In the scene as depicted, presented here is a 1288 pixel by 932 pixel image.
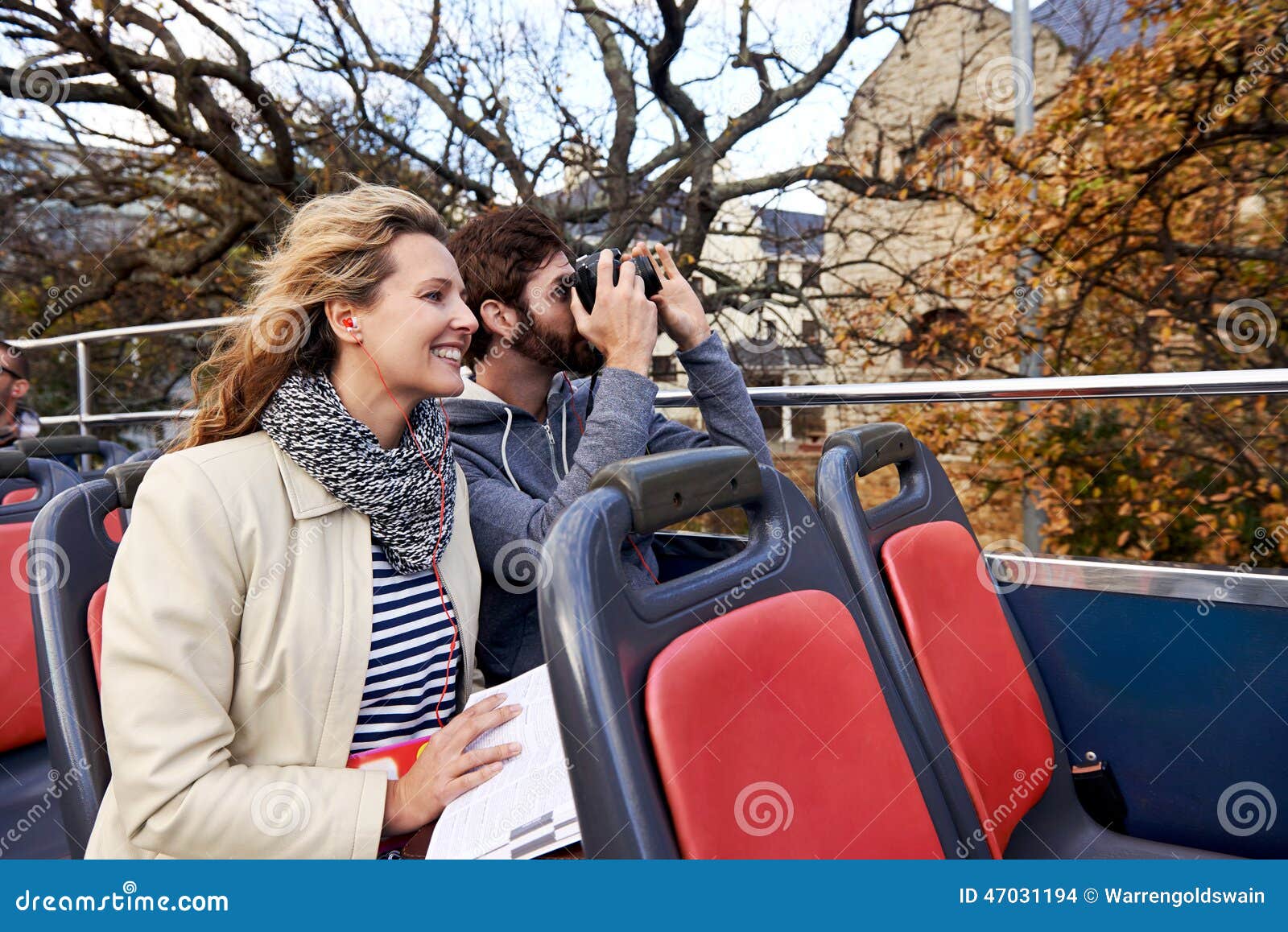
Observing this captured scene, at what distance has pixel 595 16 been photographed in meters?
5.67

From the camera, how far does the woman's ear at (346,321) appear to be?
1.34m

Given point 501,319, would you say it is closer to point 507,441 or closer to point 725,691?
point 507,441

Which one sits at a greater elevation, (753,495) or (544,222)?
(544,222)

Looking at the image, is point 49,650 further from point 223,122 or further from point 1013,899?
point 223,122

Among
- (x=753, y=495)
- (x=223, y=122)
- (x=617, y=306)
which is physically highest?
(x=223, y=122)

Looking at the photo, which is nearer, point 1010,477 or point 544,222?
point 544,222

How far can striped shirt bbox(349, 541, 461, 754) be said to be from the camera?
1.22 m

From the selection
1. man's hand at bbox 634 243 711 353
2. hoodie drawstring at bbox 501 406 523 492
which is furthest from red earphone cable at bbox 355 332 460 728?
man's hand at bbox 634 243 711 353

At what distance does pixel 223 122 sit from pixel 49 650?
20.3 ft

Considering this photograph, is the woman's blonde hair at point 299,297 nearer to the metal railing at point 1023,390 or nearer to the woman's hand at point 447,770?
the metal railing at point 1023,390

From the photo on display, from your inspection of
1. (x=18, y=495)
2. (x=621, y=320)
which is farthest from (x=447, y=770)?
(x=18, y=495)

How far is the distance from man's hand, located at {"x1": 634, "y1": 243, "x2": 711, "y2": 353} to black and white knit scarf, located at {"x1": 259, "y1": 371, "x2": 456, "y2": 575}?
29.9 inches

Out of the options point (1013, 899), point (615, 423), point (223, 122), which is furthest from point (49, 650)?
point (223, 122)

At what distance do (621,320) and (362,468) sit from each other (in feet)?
2.22
